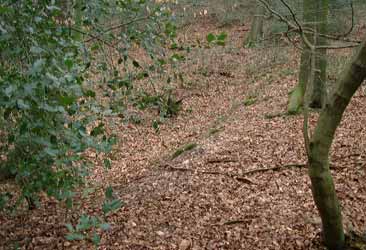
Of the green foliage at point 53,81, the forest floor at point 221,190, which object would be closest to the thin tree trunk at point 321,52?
the forest floor at point 221,190

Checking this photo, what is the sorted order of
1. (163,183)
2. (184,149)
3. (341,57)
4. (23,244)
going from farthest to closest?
(341,57), (184,149), (163,183), (23,244)

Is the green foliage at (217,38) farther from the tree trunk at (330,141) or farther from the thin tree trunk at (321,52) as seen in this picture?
the thin tree trunk at (321,52)

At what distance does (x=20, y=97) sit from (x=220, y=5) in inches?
901

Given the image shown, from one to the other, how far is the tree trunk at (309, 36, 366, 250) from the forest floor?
0.66m

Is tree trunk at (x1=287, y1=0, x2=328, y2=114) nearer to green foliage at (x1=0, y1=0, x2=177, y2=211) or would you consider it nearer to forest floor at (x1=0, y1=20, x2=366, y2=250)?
forest floor at (x1=0, y1=20, x2=366, y2=250)

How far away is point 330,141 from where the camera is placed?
3.25 metres

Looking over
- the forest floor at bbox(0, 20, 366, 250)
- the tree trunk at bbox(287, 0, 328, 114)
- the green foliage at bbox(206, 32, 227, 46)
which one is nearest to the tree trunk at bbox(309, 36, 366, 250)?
the forest floor at bbox(0, 20, 366, 250)

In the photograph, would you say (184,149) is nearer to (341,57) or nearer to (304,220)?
(304,220)

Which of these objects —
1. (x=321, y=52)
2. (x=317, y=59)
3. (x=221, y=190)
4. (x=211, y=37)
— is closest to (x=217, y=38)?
(x=211, y=37)

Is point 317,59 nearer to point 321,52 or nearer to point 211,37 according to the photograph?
point 321,52

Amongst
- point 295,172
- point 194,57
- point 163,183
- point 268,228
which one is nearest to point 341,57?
point 194,57

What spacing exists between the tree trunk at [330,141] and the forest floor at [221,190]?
66 cm

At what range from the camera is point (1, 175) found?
682 centimetres

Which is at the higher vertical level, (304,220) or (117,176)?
(304,220)
